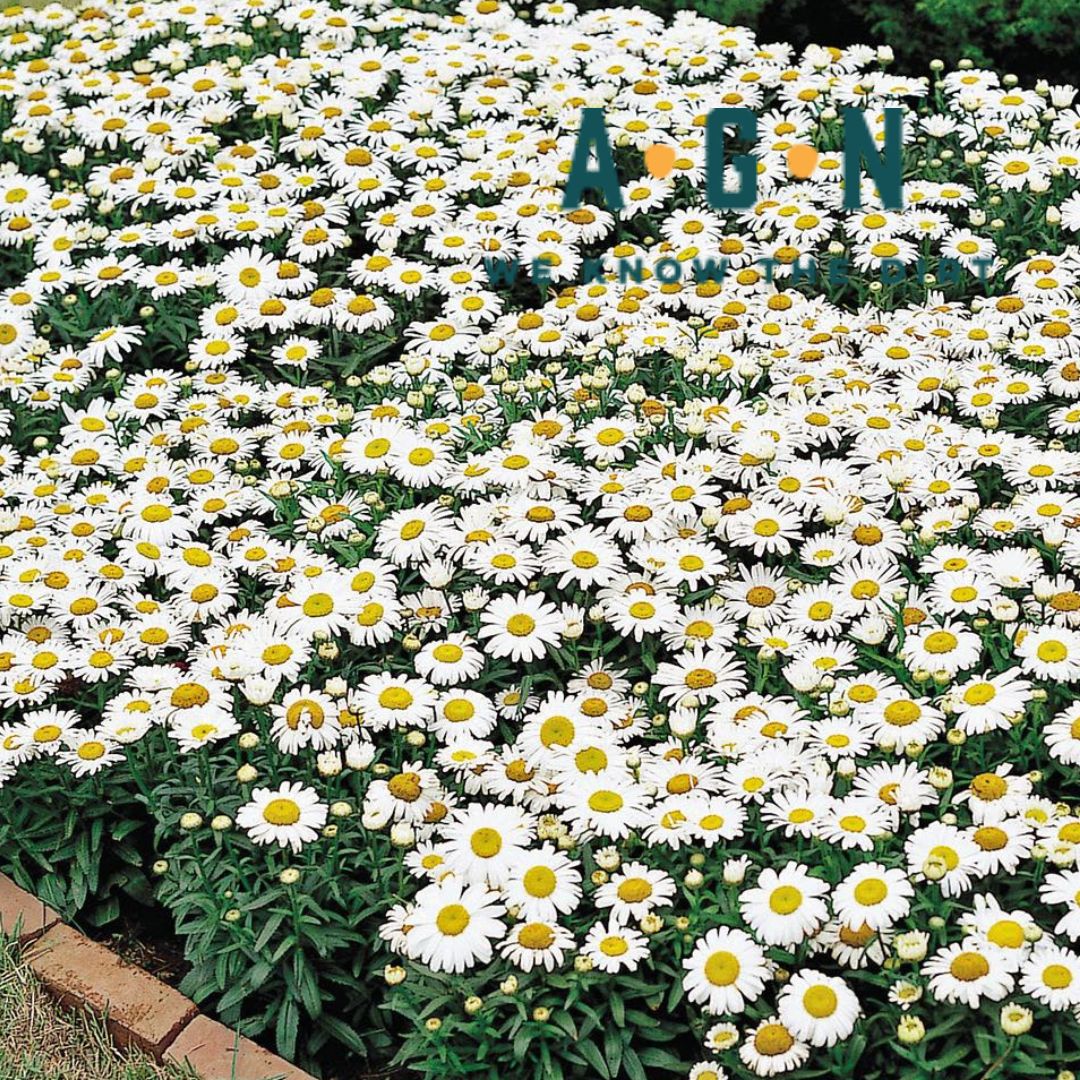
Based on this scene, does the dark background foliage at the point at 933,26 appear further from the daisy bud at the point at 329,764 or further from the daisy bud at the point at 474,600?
the daisy bud at the point at 329,764

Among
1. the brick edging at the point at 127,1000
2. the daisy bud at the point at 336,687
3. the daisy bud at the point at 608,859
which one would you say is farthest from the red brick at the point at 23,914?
the daisy bud at the point at 608,859

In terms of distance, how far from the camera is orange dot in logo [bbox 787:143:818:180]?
5336 mm

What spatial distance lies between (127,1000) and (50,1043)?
0.19m

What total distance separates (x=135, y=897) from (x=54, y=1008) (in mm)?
305

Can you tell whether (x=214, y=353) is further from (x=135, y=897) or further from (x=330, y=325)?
(x=135, y=897)

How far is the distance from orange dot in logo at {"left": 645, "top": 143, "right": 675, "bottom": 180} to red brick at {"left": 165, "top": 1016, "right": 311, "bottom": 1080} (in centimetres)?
335

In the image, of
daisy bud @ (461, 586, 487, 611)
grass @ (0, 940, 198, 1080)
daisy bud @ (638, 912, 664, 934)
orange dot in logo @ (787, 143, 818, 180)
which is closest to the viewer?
daisy bud @ (638, 912, 664, 934)

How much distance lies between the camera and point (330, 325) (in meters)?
4.87

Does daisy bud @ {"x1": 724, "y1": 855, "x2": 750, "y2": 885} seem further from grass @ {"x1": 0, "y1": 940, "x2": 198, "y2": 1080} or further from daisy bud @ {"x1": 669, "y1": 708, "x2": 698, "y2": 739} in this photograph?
grass @ {"x1": 0, "y1": 940, "x2": 198, "y2": 1080}

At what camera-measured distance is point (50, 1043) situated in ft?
10.5

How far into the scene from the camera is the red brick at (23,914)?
3375mm

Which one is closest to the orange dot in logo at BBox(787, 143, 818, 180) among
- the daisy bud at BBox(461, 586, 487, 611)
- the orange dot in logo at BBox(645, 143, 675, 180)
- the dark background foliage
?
the orange dot in logo at BBox(645, 143, 675, 180)

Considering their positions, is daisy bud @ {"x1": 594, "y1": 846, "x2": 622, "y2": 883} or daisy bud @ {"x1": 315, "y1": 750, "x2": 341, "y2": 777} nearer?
daisy bud @ {"x1": 594, "y1": 846, "x2": 622, "y2": 883}

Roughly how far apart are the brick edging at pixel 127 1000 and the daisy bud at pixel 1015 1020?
1.30 m
